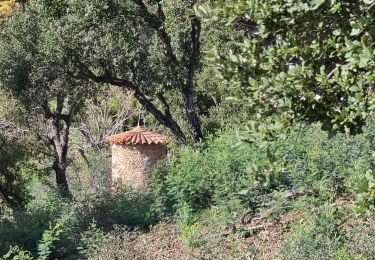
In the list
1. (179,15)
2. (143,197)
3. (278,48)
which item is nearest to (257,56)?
(278,48)

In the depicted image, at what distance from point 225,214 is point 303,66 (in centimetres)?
549

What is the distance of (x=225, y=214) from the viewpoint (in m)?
8.44

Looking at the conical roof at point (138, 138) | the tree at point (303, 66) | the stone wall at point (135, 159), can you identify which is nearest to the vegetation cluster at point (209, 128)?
the tree at point (303, 66)

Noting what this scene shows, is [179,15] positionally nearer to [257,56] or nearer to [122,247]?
[122,247]

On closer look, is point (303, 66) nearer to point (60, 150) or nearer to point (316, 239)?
point (316, 239)

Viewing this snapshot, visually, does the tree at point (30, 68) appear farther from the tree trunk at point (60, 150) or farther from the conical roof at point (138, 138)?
the conical roof at point (138, 138)

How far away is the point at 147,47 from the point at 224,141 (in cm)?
424

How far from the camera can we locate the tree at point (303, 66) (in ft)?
9.96

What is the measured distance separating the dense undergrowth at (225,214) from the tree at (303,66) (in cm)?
307

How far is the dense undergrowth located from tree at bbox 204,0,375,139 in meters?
3.07

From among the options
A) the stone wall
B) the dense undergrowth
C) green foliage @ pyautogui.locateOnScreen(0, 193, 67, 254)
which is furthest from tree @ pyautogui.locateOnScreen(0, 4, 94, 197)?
the dense undergrowth

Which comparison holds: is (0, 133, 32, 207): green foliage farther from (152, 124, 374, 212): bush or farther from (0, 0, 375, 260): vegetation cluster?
(152, 124, 374, 212): bush

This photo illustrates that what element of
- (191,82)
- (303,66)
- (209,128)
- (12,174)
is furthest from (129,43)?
(303,66)

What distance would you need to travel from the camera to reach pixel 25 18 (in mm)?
13930
